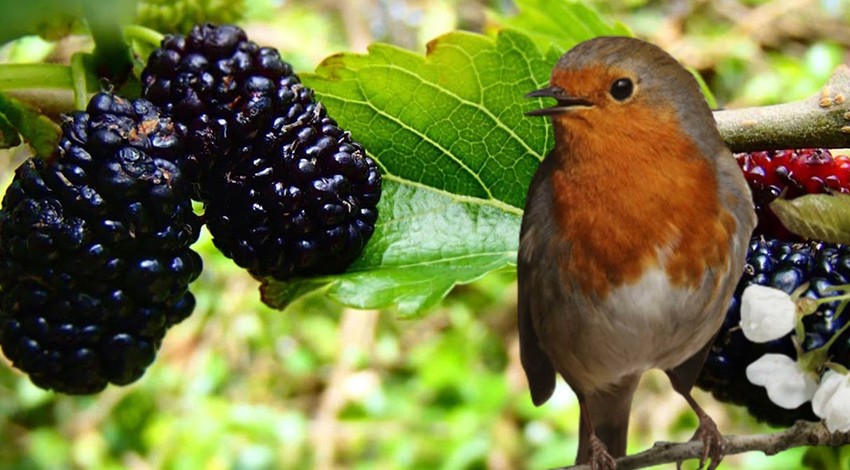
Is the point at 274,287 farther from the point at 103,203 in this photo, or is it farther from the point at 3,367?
the point at 3,367

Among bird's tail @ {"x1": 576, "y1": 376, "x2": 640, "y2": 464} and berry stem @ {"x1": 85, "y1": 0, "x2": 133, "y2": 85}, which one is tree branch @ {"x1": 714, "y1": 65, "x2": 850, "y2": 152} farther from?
berry stem @ {"x1": 85, "y1": 0, "x2": 133, "y2": 85}

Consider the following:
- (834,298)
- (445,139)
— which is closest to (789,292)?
(834,298)

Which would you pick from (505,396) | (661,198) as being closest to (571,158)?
(661,198)

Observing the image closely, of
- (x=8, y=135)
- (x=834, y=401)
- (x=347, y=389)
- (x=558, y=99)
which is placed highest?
(x=558, y=99)

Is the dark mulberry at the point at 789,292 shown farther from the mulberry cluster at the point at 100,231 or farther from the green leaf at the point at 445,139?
the mulberry cluster at the point at 100,231

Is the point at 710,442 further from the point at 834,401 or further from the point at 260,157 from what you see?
the point at 260,157

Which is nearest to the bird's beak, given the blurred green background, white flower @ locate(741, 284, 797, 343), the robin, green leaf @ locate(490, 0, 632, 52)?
the robin
